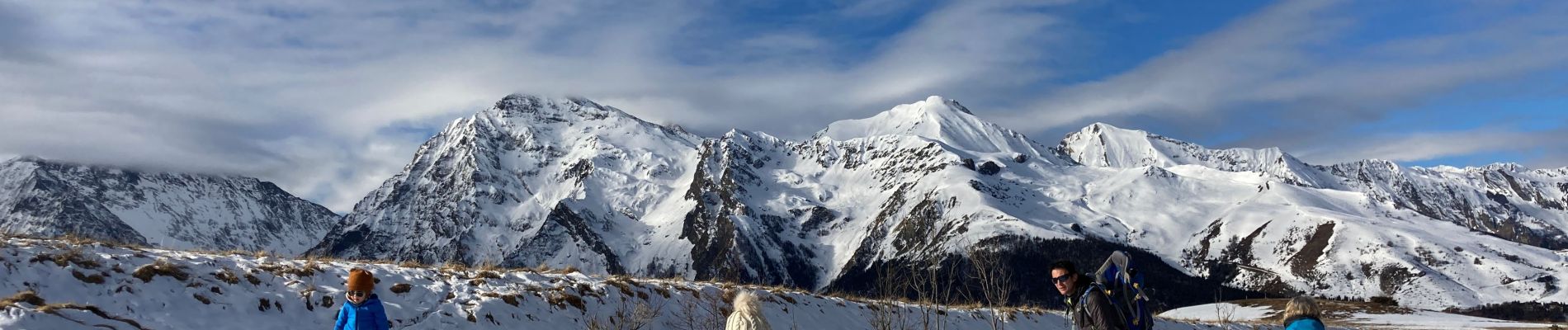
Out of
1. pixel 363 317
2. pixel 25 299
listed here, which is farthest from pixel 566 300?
pixel 363 317

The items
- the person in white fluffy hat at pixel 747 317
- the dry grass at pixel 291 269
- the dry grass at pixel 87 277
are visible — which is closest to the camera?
the person in white fluffy hat at pixel 747 317

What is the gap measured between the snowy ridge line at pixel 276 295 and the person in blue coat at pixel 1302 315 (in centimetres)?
544

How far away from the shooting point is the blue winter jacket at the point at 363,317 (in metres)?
12.1

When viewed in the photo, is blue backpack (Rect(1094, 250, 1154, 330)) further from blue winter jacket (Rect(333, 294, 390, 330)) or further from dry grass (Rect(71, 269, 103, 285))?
dry grass (Rect(71, 269, 103, 285))

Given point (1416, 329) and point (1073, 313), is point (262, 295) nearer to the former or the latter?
point (1073, 313)

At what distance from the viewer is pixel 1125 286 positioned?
40.1 ft

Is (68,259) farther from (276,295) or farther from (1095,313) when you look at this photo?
(1095,313)

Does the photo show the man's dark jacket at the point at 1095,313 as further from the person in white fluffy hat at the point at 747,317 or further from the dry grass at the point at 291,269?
the dry grass at the point at 291,269

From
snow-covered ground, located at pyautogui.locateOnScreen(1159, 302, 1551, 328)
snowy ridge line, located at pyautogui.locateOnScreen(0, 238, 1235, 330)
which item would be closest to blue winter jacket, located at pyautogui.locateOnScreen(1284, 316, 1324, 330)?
snowy ridge line, located at pyautogui.locateOnScreen(0, 238, 1235, 330)

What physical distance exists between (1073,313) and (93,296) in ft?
58.2

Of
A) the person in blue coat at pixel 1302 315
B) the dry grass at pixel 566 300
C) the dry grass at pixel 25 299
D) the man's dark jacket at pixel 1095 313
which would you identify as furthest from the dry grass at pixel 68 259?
the person in blue coat at pixel 1302 315

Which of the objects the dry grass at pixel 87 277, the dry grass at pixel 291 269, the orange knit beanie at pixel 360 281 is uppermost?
the orange knit beanie at pixel 360 281

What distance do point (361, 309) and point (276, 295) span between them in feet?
30.1

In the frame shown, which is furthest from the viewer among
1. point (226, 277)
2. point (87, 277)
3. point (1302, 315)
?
point (226, 277)
